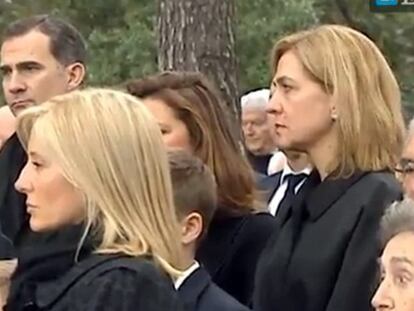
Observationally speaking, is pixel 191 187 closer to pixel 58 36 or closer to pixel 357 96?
pixel 357 96

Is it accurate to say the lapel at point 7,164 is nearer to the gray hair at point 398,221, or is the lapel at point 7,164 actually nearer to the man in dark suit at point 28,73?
the man in dark suit at point 28,73

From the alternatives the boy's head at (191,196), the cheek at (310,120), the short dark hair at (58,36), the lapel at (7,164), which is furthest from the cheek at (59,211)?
the short dark hair at (58,36)

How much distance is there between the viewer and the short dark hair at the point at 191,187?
4.41 m

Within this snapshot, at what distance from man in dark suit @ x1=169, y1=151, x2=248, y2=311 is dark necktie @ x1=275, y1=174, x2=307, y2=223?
0.44 meters

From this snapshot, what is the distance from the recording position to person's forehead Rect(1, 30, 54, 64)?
612 cm

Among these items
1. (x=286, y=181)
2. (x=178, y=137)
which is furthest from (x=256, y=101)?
(x=178, y=137)

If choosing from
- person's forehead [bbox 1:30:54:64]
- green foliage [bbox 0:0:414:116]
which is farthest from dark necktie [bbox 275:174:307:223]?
green foliage [bbox 0:0:414:116]

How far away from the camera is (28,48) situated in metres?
6.19

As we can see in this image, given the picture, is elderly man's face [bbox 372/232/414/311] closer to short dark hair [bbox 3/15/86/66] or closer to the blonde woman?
the blonde woman

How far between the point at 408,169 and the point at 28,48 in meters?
2.19

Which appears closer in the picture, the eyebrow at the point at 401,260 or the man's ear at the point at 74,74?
the eyebrow at the point at 401,260

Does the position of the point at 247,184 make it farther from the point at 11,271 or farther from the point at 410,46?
the point at 410,46

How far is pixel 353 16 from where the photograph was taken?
2081cm

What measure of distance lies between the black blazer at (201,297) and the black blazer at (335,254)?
33 centimetres
